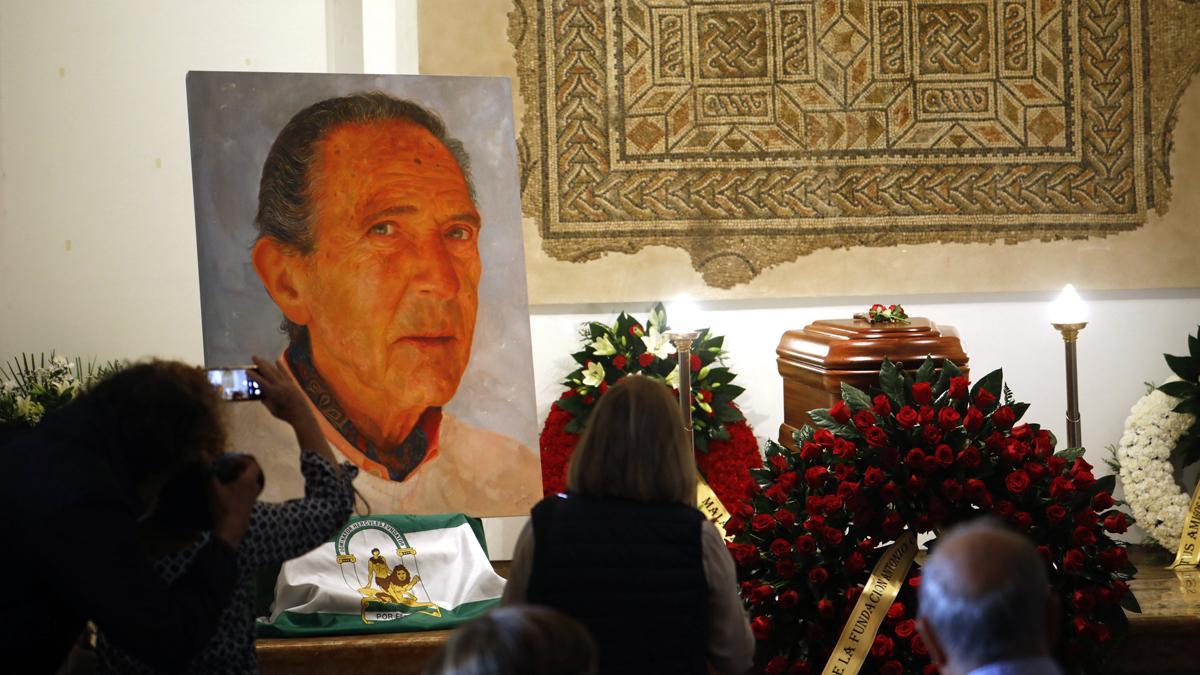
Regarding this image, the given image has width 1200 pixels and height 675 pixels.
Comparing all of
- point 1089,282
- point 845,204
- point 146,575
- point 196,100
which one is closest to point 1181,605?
point 1089,282

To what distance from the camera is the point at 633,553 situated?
1.94 metres

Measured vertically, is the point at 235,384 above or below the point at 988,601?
above

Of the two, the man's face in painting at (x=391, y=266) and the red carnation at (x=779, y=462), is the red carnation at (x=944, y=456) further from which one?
the man's face in painting at (x=391, y=266)

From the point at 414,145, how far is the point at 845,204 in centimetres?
203

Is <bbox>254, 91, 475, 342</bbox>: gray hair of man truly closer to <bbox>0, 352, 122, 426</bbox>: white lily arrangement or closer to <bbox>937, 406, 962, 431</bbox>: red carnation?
<bbox>0, 352, 122, 426</bbox>: white lily arrangement

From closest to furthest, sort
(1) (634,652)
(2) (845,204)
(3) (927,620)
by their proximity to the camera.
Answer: (3) (927,620)
(1) (634,652)
(2) (845,204)

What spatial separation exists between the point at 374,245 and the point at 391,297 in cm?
17

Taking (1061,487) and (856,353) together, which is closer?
(1061,487)

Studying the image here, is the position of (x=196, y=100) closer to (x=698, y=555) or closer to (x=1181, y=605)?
(x=698, y=555)

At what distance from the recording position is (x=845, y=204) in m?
4.71

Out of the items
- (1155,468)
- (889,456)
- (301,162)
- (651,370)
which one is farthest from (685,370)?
(1155,468)

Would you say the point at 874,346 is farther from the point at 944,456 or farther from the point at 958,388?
the point at 944,456

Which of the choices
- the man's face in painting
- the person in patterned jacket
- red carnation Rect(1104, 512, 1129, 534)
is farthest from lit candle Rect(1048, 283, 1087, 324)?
the person in patterned jacket

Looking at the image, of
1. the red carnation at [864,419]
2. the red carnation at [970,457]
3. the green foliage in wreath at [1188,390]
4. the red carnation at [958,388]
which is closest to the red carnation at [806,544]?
the red carnation at [864,419]
